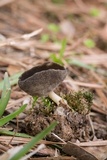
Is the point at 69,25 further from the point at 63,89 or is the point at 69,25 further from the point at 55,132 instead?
the point at 55,132

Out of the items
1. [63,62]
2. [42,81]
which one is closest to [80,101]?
[42,81]

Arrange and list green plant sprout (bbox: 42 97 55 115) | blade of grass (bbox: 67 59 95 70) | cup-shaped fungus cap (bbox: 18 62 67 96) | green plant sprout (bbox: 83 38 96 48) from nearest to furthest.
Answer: cup-shaped fungus cap (bbox: 18 62 67 96)
green plant sprout (bbox: 42 97 55 115)
blade of grass (bbox: 67 59 95 70)
green plant sprout (bbox: 83 38 96 48)

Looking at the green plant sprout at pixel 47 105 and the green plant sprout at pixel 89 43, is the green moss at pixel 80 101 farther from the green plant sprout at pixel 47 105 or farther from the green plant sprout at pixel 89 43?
the green plant sprout at pixel 89 43

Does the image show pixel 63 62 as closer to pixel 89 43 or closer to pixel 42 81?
pixel 89 43

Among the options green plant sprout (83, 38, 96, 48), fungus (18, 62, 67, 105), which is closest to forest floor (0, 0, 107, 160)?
green plant sprout (83, 38, 96, 48)

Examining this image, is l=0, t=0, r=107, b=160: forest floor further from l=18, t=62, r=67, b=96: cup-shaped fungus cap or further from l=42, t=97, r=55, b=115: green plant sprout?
l=18, t=62, r=67, b=96: cup-shaped fungus cap

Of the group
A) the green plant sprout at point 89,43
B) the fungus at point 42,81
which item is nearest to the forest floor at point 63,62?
the green plant sprout at point 89,43

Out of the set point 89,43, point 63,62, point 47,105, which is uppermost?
point 89,43

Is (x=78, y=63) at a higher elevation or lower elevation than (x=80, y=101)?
higher

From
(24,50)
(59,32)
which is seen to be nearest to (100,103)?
(24,50)
